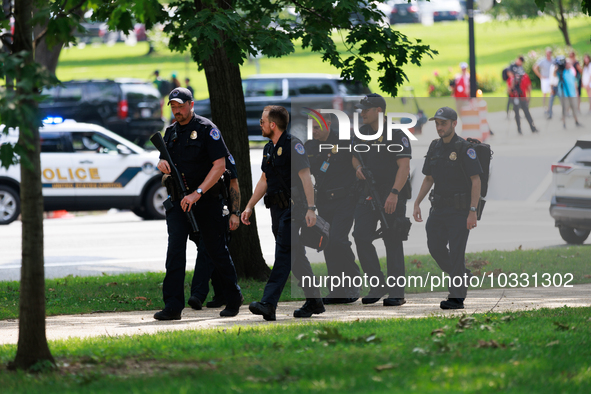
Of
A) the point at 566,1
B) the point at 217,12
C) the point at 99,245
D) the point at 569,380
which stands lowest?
the point at 99,245

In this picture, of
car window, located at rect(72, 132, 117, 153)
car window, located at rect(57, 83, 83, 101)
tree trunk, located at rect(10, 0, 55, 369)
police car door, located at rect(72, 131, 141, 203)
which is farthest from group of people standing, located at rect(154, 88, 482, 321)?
car window, located at rect(57, 83, 83, 101)

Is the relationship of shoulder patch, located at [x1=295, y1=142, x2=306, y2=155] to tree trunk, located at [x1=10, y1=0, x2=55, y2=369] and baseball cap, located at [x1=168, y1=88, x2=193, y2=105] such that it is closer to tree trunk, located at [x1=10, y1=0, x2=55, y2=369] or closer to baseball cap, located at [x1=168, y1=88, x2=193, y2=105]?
baseball cap, located at [x1=168, y1=88, x2=193, y2=105]

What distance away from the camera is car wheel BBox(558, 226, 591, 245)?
32.3 feet

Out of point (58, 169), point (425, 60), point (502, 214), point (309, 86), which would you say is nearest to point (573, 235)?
point (502, 214)

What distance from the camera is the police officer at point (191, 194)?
703 centimetres

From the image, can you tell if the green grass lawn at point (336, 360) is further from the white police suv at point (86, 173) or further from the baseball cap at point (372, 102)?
the white police suv at point (86, 173)

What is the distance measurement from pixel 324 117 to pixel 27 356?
3941 mm

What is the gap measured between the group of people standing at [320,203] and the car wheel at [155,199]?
7.98 meters

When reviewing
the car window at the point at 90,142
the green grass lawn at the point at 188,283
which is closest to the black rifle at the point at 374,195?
the green grass lawn at the point at 188,283

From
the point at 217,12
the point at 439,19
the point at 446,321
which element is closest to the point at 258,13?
the point at 217,12

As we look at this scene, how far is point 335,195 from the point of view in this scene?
7.95m

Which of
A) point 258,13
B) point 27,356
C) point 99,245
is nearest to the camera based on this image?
point 27,356

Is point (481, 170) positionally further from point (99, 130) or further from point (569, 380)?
point (99, 130)

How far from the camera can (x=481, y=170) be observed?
304 inches
